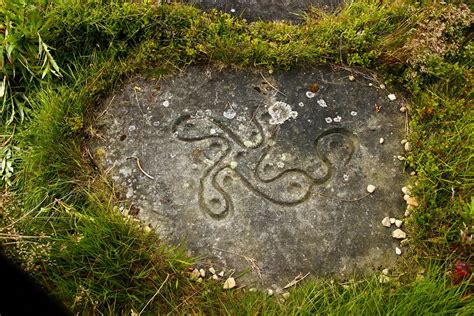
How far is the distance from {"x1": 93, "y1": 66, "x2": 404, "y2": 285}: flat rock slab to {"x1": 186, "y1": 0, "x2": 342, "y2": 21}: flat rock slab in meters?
0.54

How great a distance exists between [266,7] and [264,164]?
1.28 meters

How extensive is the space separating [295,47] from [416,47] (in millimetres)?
761

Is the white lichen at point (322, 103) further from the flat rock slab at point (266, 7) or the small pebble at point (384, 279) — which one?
the small pebble at point (384, 279)

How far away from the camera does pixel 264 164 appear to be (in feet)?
11.1

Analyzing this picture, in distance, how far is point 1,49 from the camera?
11.7ft

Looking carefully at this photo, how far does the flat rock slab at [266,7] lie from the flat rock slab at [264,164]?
536 mm

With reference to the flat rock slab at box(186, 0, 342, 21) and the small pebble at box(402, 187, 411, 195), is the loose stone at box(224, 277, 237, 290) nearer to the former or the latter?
the small pebble at box(402, 187, 411, 195)

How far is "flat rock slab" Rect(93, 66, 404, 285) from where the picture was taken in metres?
3.16

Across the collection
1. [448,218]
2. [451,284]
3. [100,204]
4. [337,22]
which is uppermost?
[337,22]

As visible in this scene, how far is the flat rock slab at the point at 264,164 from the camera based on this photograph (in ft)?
10.4

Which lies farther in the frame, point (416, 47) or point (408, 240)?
point (416, 47)

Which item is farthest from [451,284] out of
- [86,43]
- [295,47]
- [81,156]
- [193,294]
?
[86,43]

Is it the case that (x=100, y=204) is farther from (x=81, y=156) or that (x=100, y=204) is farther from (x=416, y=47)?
(x=416, y=47)

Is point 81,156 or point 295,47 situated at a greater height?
point 295,47
